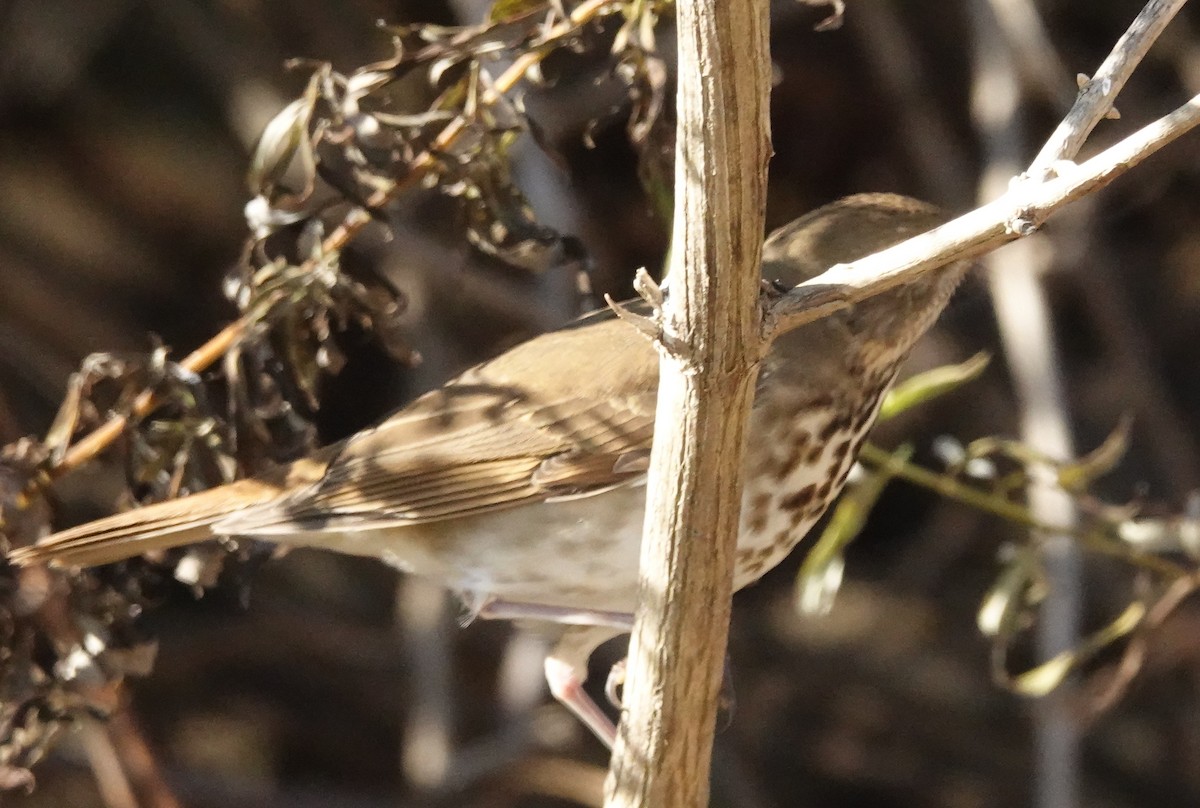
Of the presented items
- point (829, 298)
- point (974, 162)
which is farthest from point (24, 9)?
point (829, 298)

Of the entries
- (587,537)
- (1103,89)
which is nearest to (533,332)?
(587,537)

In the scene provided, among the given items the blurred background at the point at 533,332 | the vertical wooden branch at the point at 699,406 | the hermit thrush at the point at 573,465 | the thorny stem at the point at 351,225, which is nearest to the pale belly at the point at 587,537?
the hermit thrush at the point at 573,465

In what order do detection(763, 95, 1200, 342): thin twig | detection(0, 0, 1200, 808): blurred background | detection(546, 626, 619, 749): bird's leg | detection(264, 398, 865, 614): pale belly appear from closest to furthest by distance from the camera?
1. detection(763, 95, 1200, 342): thin twig
2. detection(264, 398, 865, 614): pale belly
3. detection(546, 626, 619, 749): bird's leg
4. detection(0, 0, 1200, 808): blurred background

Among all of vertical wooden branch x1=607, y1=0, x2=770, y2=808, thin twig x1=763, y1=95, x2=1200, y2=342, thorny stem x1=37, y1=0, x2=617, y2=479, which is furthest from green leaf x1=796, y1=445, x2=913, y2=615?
thin twig x1=763, y1=95, x2=1200, y2=342

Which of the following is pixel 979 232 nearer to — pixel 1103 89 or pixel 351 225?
pixel 1103 89

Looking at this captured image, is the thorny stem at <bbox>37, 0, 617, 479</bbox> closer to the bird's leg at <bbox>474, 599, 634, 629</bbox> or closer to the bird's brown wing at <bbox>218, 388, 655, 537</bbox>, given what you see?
the bird's brown wing at <bbox>218, 388, 655, 537</bbox>

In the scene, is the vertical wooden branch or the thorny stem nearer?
the vertical wooden branch

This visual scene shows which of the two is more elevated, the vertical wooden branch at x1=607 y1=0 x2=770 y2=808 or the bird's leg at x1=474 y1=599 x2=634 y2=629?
the bird's leg at x1=474 y1=599 x2=634 y2=629
